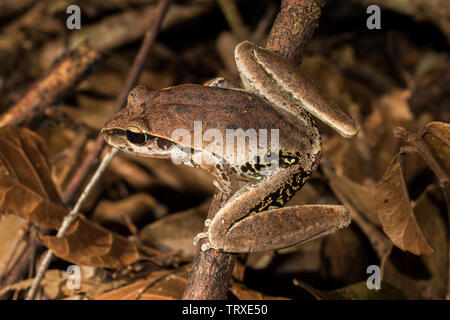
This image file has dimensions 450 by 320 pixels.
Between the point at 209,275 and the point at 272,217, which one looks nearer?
the point at 209,275

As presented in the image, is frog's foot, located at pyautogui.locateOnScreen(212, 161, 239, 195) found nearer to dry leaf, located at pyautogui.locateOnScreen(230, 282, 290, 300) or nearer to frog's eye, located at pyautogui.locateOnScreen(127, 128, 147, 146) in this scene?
frog's eye, located at pyautogui.locateOnScreen(127, 128, 147, 146)

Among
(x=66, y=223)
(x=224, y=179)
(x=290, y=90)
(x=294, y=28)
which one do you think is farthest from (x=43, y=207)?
(x=294, y=28)

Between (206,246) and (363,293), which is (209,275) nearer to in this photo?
(206,246)

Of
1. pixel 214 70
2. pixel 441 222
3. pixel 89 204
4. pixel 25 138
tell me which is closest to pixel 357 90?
pixel 214 70

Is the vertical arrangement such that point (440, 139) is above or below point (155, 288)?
above

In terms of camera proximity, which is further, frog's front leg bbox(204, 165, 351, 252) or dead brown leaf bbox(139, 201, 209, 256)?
dead brown leaf bbox(139, 201, 209, 256)

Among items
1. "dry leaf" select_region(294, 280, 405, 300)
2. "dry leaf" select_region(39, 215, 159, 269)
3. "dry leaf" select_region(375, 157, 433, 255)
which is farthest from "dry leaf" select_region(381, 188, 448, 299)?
"dry leaf" select_region(39, 215, 159, 269)
